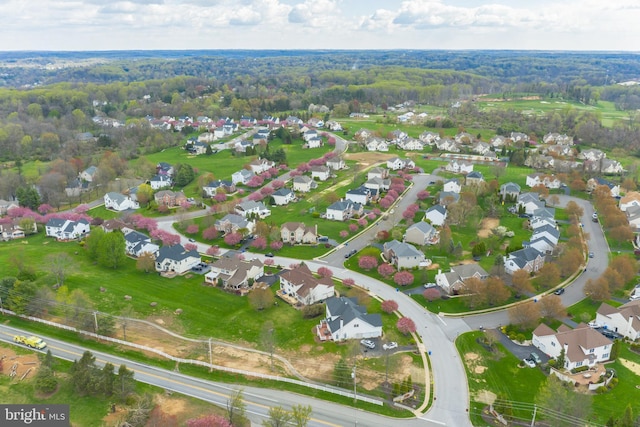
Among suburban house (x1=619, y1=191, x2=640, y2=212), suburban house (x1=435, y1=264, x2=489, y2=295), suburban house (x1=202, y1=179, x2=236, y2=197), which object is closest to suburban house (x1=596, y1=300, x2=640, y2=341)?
suburban house (x1=435, y1=264, x2=489, y2=295)

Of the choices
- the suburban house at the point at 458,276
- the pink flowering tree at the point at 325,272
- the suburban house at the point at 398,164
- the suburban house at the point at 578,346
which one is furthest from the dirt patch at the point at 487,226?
the suburban house at the point at 398,164

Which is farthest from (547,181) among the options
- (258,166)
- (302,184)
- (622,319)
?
(258,166)

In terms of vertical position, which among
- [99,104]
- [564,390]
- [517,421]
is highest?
[99,104]

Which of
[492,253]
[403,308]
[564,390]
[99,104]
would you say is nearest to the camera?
[564,390]

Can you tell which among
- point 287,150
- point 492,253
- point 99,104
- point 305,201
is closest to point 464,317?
point 492,253

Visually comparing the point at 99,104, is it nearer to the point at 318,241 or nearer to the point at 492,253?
the point at 318,241

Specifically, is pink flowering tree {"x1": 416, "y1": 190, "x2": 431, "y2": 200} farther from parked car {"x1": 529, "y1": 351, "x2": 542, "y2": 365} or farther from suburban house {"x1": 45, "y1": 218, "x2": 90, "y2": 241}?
suburban house {"x1": 45, "y1": 218, "x2": 90, "y2": 241}
